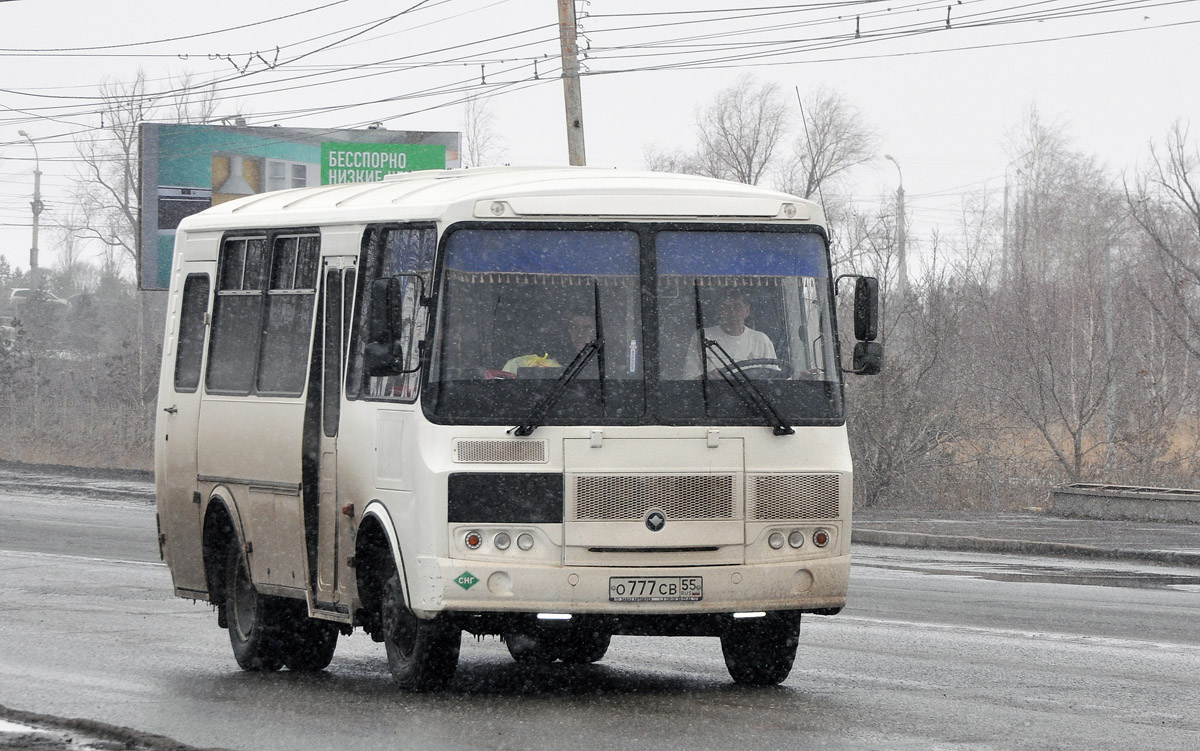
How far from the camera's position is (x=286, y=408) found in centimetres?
1065

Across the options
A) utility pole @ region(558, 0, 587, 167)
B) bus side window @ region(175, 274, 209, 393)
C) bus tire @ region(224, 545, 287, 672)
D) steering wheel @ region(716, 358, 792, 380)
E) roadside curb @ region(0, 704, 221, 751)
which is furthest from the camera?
utility pole @ region(558, 0, 587, 167)

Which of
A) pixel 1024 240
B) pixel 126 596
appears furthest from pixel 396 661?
pixel 1024 240

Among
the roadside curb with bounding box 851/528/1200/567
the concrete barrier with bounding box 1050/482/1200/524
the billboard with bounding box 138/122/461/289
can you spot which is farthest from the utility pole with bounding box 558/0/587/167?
the billboard with bounding box 138/122/461/289

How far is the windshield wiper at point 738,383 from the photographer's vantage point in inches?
365

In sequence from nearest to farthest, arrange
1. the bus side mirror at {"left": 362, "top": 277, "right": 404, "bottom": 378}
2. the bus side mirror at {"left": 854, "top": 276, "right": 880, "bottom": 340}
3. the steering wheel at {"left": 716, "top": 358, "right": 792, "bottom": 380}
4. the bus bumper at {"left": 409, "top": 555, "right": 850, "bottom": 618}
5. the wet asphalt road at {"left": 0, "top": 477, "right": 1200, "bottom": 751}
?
the wet asphalt road at {"left": 0, "top": 477, "right": 1200, "bottom": 751}, the bus bumper at {"left": 409, "top": 555, "right": 850, "bottom": 618}, the bus side mirror at {"left": 362, "top": 277, "right": 404, "bottom": 378}, the steering wheel at {"left": 716, "top": 358, "right": 792, "bottom": 380}, the bus side mirror at {"left": 854, "top": 276, "right": 880, "bottom": 340}

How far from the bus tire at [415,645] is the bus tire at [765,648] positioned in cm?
150

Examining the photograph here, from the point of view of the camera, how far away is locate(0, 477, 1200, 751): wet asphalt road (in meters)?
8.03

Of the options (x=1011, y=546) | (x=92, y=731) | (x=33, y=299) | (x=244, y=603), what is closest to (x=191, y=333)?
(x=244, y=603)

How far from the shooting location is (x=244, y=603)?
11.4m

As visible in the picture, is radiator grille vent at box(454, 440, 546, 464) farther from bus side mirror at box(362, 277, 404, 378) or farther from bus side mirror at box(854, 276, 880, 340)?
bus side mirror at box(854, 276, 880, 340)

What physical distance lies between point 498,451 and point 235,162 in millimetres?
39155

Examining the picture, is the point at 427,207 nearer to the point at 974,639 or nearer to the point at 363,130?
the point at 974,639

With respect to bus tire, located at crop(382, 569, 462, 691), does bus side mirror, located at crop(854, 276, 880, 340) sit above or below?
above

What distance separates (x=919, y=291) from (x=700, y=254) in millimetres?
21380
